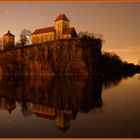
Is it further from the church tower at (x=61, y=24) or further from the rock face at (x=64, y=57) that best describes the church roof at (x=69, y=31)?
the rock face at (x=64, y=57)

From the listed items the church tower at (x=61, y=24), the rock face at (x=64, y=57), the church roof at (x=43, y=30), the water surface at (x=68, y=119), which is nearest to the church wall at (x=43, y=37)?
the church roof at (x=43, y=30)

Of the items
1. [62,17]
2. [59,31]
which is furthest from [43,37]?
[62,17]

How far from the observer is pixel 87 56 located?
194 ft

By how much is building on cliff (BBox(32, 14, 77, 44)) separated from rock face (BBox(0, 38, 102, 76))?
5.77 meters

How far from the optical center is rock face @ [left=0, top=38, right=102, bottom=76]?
190ft

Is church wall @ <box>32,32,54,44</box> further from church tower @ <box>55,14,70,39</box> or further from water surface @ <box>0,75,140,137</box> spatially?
water surface @ <box>0,75,140,137</box>

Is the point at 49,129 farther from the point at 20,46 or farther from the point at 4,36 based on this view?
the point at 4,36

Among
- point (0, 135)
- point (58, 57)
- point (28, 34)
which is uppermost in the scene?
point (28, 34)

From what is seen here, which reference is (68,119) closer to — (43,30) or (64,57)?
(64,57)

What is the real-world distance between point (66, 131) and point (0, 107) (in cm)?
627

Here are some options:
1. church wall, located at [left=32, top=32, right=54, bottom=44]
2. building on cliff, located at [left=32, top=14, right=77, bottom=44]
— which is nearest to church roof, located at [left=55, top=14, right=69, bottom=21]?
building on cliff, located at [left=32, top=14, right=77, bottom=44]

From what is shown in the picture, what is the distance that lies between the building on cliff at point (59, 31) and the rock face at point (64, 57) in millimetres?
5770

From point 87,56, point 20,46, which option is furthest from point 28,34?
point 87,56

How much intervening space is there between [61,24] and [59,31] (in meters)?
1.83
